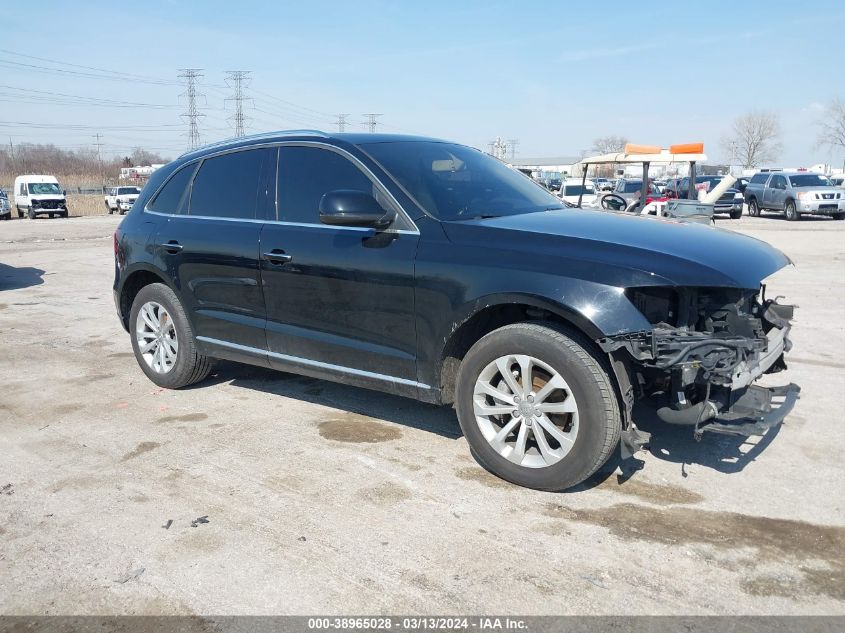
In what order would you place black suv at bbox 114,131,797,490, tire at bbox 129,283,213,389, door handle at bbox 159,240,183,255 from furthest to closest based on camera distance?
tire at bbox 129,283,213,389
door handle at bbox 159,240,183,255
black suv at bbox 114,131,797,490

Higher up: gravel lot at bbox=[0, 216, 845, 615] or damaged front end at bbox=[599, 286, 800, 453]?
damaged front end at bbox=[599, 286, 800, 453]

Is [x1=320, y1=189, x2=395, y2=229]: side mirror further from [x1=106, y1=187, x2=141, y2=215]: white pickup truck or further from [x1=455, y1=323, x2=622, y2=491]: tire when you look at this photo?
[x1=106, y1=187, x2=141, y2=215]: white pickup truck

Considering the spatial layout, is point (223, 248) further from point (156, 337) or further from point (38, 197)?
point (38, 197)

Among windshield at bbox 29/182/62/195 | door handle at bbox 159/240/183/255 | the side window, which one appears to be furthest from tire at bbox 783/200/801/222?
windshield at bbox 29/182/62/195

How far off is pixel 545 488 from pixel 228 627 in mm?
1702

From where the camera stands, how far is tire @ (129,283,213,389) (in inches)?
213

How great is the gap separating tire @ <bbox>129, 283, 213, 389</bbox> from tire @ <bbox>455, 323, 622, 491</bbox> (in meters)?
2.43

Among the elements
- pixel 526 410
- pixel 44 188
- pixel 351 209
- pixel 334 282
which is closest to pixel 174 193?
pixel 334 282

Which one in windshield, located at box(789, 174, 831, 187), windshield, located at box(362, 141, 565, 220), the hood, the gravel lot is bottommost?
the gravel lot

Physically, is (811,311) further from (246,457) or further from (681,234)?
(246,457)

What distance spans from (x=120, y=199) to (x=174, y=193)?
40.8 meters

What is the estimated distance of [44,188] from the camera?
38656mm

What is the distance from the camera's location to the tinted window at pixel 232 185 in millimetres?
4910

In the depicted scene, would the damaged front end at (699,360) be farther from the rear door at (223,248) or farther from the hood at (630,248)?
the rear door at (223,248)
